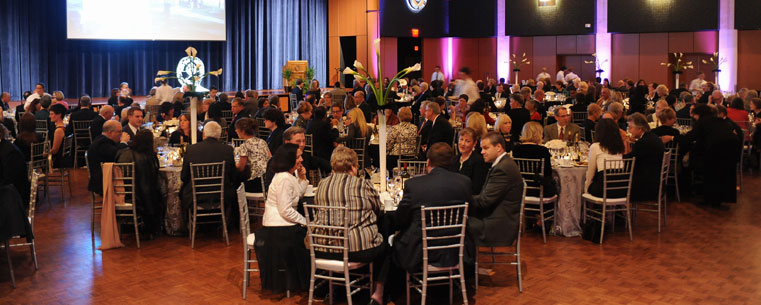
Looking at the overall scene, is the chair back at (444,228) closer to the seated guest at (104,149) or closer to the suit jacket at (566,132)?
the seated guest at (104,149)

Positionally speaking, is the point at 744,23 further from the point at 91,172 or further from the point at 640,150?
the point at 91,172

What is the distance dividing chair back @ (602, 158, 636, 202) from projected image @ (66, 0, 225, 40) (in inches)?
626

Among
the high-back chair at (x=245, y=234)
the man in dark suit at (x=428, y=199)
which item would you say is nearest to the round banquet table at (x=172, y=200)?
the high-back chair at (x=245, y=234)

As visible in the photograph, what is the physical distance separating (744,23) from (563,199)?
1534 cm

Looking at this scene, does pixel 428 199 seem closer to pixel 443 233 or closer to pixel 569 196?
pixel 443 233

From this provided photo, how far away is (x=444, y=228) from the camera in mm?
5168

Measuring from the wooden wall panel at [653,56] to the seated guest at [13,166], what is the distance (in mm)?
19074

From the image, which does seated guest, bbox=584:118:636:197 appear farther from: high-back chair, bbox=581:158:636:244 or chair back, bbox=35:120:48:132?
chair back, bbox=35:120:48:132

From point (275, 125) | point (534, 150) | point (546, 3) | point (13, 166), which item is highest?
point (546, 3)

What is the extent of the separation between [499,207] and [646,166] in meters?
2.56

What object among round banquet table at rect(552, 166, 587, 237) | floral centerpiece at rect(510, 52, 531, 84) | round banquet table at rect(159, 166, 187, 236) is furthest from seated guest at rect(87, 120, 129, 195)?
floral centerpiece at rect(510, 52, 531, 84)

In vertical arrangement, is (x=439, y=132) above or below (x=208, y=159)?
above

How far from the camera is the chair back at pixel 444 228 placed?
16.9 feet

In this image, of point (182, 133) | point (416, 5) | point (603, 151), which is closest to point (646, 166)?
point (603, 151)
